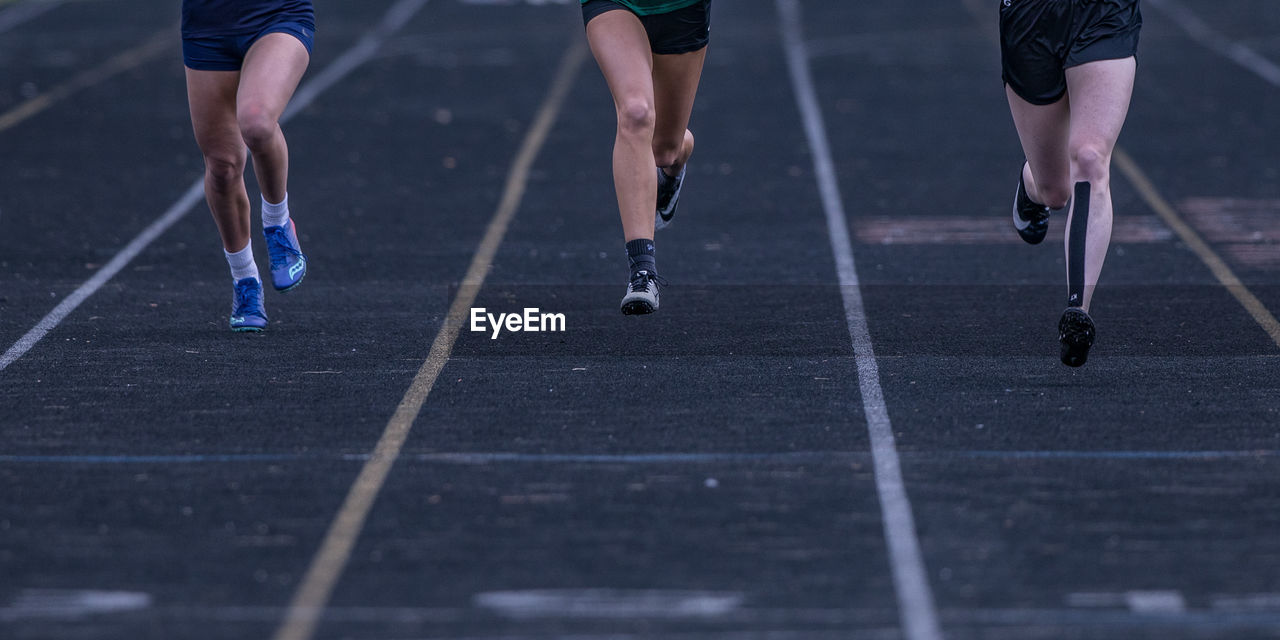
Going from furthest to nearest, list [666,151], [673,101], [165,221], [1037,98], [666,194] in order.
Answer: [165,221] → [666,194] → [666,151] → [673,101] → [1037,98]

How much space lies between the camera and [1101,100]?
5.84 m

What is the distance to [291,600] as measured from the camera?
12.4ft

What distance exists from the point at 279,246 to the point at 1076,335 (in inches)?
120

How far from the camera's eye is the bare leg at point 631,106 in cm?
604

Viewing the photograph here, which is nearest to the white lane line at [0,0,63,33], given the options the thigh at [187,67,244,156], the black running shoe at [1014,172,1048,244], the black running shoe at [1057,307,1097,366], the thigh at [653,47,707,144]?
the thigh at [187,67,244,156]

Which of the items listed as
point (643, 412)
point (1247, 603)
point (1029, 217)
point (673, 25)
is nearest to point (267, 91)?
point (673, 25)

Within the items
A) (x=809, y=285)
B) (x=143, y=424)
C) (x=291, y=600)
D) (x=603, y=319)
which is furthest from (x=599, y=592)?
(x=809, y=285)

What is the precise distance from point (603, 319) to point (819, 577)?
3.20 meters

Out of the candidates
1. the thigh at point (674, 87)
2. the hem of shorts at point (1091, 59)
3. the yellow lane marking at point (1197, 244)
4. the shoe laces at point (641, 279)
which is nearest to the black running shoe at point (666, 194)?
the thigh at point (674, 87)

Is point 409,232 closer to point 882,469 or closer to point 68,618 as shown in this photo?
point 882,469

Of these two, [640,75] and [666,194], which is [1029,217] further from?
[640,75]

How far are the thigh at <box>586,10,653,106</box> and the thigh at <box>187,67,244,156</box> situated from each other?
140cm

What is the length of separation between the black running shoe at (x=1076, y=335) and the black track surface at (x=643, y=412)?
4.2 inches

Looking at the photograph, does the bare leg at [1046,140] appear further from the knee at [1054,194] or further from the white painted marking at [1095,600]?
the white painted marking at [1095,600]
